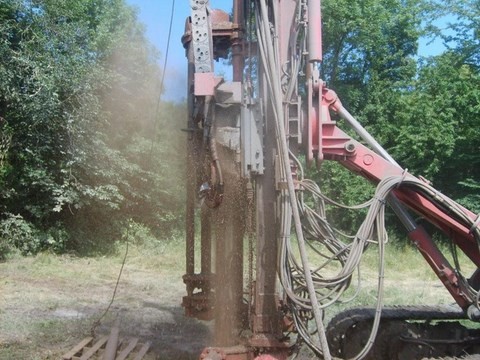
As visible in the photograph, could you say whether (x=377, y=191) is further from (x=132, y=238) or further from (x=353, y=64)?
(x=353, y=64)

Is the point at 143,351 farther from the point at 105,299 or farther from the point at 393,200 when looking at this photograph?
the point at 105,299

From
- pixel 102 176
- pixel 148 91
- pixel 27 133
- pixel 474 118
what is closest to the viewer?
pixel 27 133

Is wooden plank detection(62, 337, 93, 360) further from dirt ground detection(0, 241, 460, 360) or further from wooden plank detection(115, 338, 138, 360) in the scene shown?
wooden plank detection(115, 338, 138, 360)

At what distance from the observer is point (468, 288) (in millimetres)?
4133

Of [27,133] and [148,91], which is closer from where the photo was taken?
[27,133]

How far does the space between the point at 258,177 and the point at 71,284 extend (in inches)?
276

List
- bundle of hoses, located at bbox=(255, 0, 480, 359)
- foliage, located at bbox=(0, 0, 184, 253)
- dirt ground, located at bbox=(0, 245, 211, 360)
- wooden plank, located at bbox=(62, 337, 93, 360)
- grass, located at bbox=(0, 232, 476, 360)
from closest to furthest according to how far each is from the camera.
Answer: bundle of hoses, located at bbox=(255, 0, 480, 359) < wooden plank, located at bbox=(62, 337, 93, 360) < dirt ground, located at bbox=(0, 245, 211, 360) < grass, located at bbox=(0, 232, 476, 360) < foliage, located at bbox=(0, 0, 184, 253)

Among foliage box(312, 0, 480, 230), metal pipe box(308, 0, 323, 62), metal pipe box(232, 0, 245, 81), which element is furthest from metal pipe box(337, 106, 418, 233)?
foliage box(312, 0, 480, 230)

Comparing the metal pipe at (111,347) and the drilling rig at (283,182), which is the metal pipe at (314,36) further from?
the metal pipe at (111,347)

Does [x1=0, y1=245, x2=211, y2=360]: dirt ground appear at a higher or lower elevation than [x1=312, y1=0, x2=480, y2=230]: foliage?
lower

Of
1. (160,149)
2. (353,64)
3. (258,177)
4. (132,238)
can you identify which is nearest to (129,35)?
(160,149)

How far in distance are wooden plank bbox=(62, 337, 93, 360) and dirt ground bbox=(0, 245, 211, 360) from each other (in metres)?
0.22

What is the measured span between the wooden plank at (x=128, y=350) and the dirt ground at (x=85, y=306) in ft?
0.69

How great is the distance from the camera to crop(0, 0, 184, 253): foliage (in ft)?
40.6
